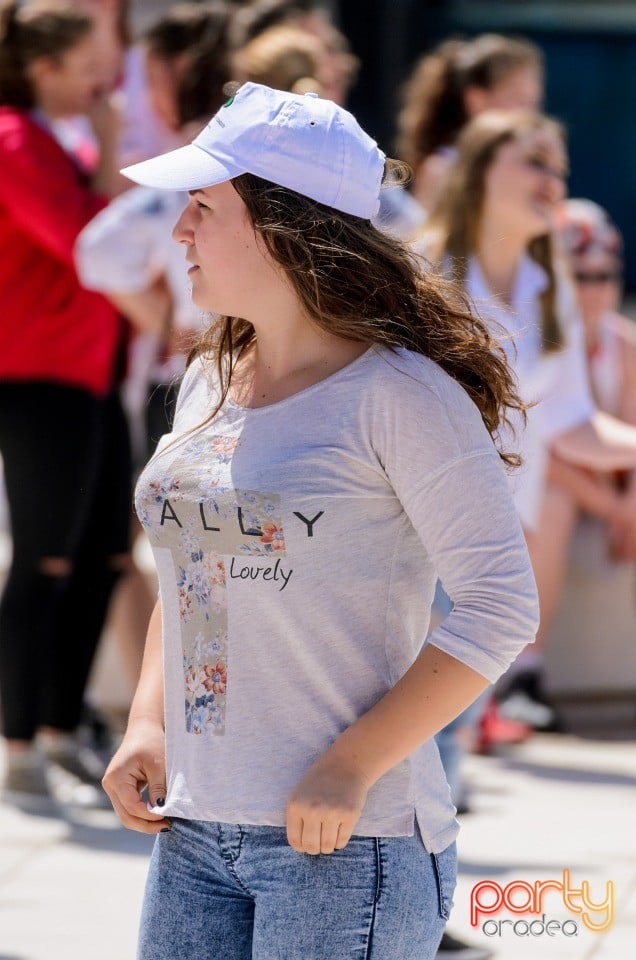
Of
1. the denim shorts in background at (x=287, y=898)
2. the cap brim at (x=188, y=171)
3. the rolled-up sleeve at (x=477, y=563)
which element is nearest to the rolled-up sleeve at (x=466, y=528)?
the rolled-up sleeve at (x=477, y=563)

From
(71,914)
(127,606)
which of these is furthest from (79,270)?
(71,914)

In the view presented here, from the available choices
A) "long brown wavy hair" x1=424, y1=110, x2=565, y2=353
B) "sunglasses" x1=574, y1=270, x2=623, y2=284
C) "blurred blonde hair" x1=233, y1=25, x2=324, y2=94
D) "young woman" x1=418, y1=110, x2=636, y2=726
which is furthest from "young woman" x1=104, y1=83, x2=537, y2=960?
"sunglasses" x1=574, y1=270, x2=623, y2=284

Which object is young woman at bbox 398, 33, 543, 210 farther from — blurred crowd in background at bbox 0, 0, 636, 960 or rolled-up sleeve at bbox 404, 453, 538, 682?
rolled-up sleeve at bbox 404, 453, 538, 682

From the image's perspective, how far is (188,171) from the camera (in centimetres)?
187

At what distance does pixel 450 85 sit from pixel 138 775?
12.8 ft

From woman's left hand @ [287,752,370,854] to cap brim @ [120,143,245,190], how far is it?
28.0 inches

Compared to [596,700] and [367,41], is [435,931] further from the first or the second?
[367,41]

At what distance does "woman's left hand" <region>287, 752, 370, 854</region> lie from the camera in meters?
1.69

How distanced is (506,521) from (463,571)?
77 mm

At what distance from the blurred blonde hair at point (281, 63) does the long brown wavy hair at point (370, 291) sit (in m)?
2.37

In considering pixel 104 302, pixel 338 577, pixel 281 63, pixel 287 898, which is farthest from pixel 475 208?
pixel 287 898

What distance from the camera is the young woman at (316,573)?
1737 mm

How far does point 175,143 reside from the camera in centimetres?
462

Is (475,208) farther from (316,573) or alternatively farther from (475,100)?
(316,573)
